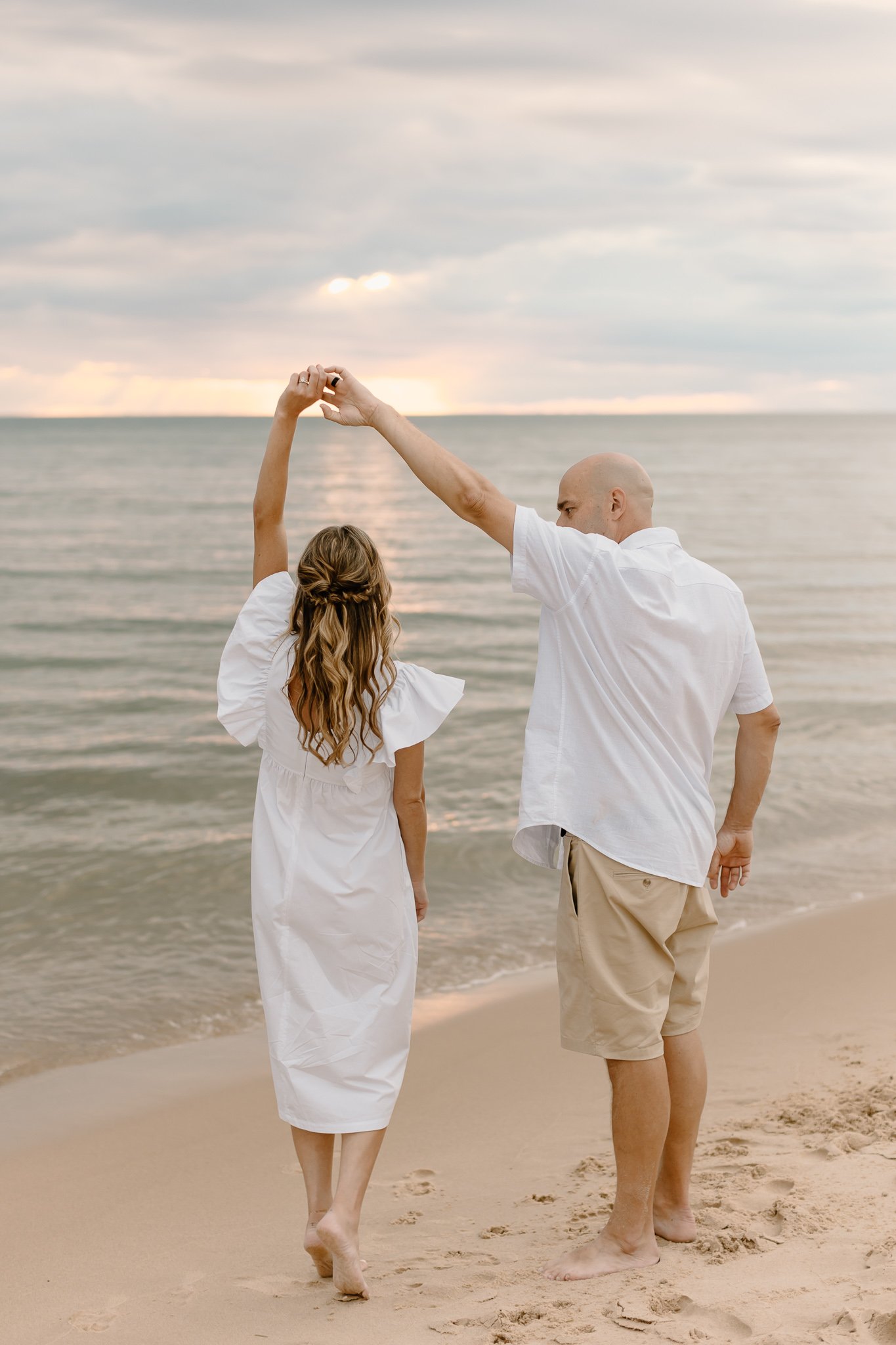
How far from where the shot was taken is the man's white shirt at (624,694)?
2.95m

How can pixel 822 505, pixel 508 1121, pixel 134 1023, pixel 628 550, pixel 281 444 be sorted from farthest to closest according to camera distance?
pixel 822 505 < pixel 134 1023 < pixel 508 1121 < pixel 281 444 < pixel 628 550

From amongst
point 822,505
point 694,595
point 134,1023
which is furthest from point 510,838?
point 822,505

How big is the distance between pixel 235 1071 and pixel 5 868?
3.33 metres

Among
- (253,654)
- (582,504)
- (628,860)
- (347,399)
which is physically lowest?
(628,860)

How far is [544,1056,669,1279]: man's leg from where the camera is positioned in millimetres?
3008

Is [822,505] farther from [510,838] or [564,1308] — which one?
[564,1308]

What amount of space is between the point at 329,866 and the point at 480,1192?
1.36m

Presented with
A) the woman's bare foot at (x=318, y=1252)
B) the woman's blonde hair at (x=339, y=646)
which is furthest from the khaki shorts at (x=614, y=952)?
the woman's bare foot at (x=318, y=1252)

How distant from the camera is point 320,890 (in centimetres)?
319

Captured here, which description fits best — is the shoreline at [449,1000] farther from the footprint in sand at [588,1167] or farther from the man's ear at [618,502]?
the man's ear at [618,502]

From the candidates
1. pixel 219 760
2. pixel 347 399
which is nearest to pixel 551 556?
pixel 347 399

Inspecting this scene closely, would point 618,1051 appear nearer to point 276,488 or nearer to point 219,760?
point 276,488

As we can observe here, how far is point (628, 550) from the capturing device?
3014 millimetres

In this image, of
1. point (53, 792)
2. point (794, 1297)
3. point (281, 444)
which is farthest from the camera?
point (53, 792)
